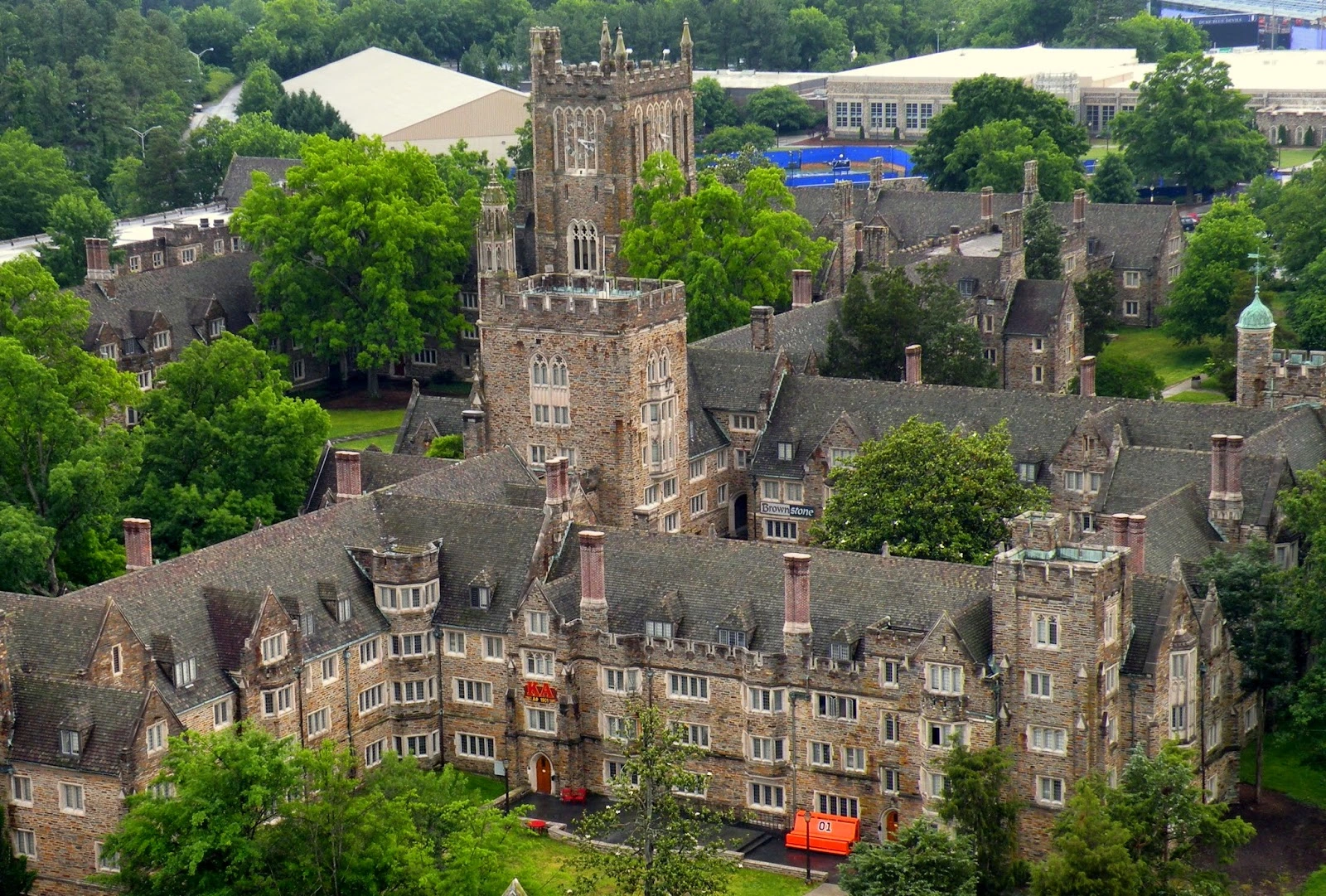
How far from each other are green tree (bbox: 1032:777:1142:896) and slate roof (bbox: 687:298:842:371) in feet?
183

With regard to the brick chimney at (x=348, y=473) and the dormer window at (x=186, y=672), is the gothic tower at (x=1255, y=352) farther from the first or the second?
the dormer window at (x=186, y=672)

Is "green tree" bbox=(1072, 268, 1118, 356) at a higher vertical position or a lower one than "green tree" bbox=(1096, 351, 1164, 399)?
higher

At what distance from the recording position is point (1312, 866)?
105625mm

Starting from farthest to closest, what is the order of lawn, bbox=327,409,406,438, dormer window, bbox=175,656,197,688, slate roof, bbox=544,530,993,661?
lawn, bbox=327,409,406,438 → slate roof, bbox=544,530,993,661 → dormer window, bbox=175,656,197,688

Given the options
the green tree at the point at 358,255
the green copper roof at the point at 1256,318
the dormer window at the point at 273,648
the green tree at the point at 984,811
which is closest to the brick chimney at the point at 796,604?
the green tree at the point at 984,811

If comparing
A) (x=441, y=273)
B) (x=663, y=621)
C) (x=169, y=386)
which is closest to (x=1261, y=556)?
(x=663, y=621)

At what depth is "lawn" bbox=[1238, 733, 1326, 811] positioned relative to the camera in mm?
112250

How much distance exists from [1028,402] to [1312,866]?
37.0 metres

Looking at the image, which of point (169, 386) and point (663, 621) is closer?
point (663, 621)

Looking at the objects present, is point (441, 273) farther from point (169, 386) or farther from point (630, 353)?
point (630, 353)

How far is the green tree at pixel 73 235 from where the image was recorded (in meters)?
194

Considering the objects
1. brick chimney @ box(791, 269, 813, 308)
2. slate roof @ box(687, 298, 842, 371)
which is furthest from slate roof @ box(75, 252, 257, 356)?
brick chimney @ box(791, 269, 813, 308)

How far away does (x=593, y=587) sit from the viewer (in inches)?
4419

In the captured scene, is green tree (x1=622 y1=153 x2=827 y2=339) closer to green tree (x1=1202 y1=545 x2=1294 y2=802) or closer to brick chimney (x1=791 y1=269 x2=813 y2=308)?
brick chimney (x1=791 y1=269 x2=813 y2=308)
